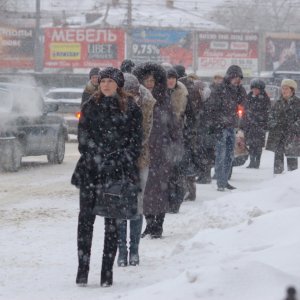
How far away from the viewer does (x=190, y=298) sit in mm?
6168

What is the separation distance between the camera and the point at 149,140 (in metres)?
10.1

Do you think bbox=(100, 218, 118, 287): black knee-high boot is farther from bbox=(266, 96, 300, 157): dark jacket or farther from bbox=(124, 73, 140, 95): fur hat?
bbox=(266, 96, 300, 157): dark jacket

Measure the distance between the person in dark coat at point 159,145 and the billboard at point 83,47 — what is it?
56.6 metres

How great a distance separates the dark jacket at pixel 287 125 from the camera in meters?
15.5

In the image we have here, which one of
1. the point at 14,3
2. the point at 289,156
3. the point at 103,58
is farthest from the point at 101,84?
the point at 14,3

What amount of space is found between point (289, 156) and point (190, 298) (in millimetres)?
9854

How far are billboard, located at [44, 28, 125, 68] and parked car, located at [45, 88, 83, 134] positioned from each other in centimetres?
3561

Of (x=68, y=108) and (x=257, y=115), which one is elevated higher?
(x=257, y=115)

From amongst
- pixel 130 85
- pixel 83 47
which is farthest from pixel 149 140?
pixel 83 47

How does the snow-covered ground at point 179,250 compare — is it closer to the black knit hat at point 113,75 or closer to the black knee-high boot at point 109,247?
the black knee-high boot at point 109,247

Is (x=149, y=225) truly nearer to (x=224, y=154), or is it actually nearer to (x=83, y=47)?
(x=224, y=154)

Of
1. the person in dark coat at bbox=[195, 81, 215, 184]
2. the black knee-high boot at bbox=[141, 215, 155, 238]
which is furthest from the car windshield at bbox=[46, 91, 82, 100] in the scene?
the black knee-high boot at bbox=[141, 215, 155, 238]

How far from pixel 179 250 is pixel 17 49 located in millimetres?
61240

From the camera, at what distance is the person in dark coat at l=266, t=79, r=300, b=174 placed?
51.0 ft
